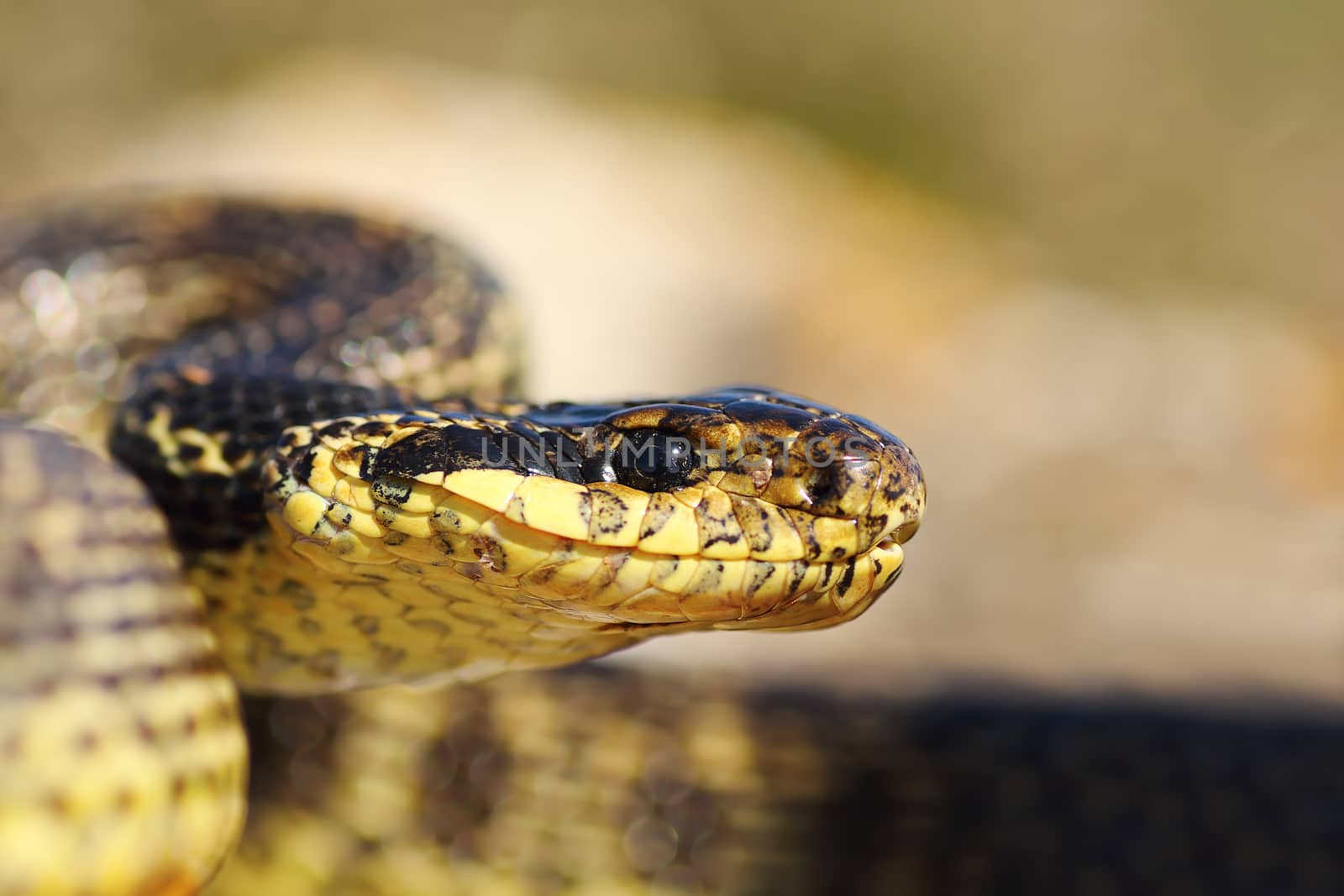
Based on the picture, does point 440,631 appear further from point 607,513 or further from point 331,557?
point 607,513

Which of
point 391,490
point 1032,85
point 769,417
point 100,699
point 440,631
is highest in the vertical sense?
point 1032,85

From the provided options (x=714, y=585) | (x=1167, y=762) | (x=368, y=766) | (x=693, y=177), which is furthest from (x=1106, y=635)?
(x=693, y=177)

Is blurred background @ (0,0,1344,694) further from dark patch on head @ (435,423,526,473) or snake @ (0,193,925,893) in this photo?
dark patch on head @ (435,423,526,473)

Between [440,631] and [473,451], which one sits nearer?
[473,451]

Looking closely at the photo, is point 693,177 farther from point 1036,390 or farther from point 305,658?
point 305,658

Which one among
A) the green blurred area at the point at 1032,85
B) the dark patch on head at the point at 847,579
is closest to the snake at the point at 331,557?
the dark patch on head at the point at 847,579

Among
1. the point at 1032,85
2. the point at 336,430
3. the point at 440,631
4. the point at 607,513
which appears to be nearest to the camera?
the point at 607,513

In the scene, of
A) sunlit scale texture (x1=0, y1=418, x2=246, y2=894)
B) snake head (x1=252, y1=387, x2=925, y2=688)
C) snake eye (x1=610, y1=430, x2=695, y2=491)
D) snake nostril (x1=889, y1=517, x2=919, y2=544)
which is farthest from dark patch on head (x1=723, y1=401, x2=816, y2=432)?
sunlit scale texture (x1=0, y1=418, x2=246, y2=894)

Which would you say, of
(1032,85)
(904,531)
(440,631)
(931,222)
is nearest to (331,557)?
(440,631)
